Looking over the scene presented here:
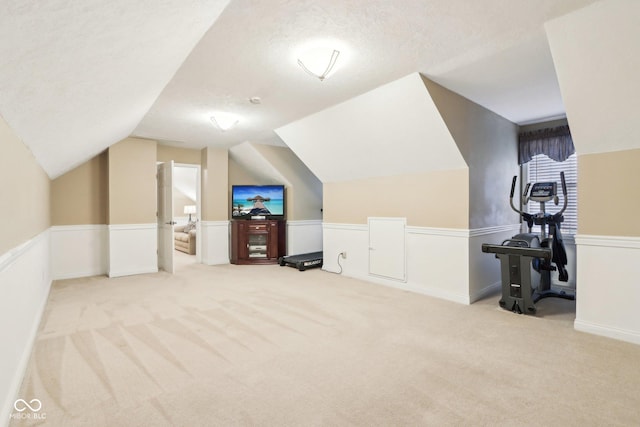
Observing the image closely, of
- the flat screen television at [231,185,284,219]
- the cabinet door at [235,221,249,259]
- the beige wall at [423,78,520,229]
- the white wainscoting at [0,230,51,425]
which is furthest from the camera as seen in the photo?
the flat screen television at [231,185,284,219]

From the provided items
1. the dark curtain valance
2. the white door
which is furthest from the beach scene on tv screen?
the dark curtain valance

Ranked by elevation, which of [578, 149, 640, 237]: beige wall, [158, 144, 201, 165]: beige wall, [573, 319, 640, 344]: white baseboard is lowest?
[573, 319, 640, 344]: white baseboard

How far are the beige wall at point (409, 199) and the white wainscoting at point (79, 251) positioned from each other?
405 cm

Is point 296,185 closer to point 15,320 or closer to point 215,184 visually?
point 215,184

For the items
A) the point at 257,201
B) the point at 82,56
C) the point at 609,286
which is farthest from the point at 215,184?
the point at 609,286

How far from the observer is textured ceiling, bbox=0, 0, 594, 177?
139 centimetres

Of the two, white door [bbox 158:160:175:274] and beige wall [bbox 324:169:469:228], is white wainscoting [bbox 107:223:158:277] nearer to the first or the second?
white door [bbox 158:160:175:274]

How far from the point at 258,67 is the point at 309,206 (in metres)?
4.36

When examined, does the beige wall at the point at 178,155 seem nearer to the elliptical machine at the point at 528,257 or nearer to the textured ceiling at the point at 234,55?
the textured ceiling at the point at 234,55

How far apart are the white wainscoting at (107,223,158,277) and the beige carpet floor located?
160cm

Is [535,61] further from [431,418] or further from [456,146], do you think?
[431,418]

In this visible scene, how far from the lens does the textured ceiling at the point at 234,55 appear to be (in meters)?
1.39

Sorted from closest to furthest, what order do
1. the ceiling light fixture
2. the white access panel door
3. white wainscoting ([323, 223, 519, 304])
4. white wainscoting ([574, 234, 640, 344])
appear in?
the ceiling light fixture < white wainscoting ([574, 234, 640, 344]) < white wainscoting ([323, 223, 519, 304]) < the white access panel door

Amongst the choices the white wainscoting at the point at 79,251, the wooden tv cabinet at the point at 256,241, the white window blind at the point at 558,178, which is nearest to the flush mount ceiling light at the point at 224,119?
the wooden tv cabinet at the point at 256,241
